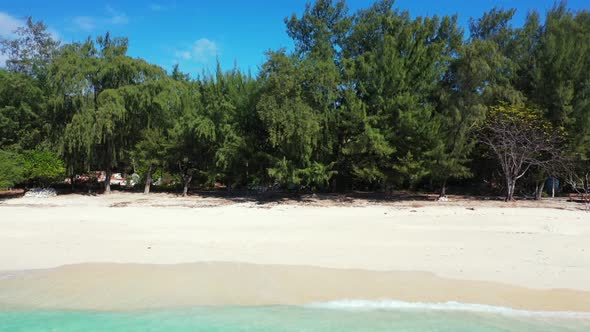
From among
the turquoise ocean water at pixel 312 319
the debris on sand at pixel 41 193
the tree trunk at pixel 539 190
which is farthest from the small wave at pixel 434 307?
the debris on sand at pixel 41 193

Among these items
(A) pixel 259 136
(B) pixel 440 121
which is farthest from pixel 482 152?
(A) pixel 259 136

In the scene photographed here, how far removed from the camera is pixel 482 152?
76.1 feet

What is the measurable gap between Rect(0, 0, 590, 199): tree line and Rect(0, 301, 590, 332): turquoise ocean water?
1326 cm

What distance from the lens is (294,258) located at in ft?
30.5

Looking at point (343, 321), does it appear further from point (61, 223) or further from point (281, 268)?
point (61, 223)

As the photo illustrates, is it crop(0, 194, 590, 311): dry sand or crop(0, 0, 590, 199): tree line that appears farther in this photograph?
crop(0, 0, 590, 199): tree line

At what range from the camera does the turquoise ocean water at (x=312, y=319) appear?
20.0 feet

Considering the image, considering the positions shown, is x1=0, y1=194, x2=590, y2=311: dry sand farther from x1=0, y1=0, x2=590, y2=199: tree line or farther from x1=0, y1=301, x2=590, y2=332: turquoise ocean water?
x1=0, y1=0, x2=590, y2=199: tree line

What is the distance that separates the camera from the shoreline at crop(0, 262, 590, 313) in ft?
22.6

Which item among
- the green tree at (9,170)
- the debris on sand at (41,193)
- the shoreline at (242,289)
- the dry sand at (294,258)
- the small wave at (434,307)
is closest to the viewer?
the small wave at (434,307)

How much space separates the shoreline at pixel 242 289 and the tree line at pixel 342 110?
11.9 metres

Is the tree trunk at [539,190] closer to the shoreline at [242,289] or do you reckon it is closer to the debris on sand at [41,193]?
the shoreline at [242,289]

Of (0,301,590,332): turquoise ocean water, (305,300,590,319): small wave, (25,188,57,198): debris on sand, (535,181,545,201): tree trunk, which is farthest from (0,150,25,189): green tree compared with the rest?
(535,181,545,201): tree trunk

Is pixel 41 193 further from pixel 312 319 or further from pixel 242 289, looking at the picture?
pixel 312 319
